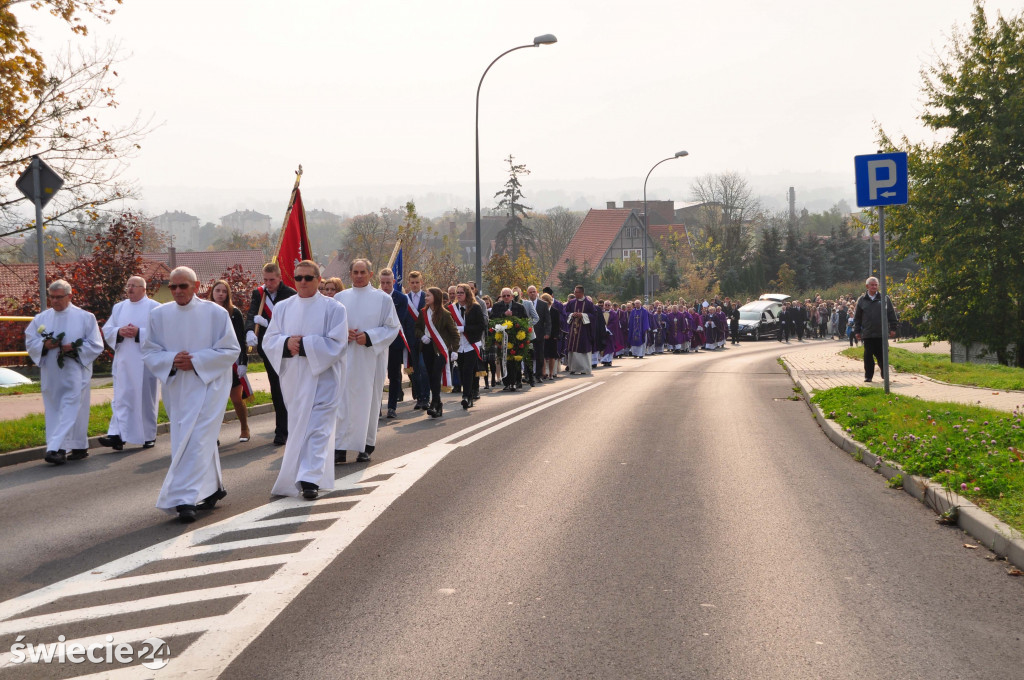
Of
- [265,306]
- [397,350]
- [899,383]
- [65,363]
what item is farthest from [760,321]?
[65,363]

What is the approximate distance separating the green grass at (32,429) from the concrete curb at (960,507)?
7.38 m

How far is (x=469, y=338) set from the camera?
626 inches

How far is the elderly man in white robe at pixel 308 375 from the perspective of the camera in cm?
818

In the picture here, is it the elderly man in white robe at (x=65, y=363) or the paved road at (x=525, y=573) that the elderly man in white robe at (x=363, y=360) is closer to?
the paved road at (x=525, y=573)

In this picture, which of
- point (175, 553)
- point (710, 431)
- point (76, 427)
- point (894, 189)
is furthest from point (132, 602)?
point (894, 189)

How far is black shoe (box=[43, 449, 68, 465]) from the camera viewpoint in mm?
10898

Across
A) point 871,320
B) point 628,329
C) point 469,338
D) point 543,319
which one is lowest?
point 628,329

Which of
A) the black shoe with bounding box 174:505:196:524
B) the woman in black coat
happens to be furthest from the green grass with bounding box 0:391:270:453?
the black shoe with bounding box 174:505:196:524

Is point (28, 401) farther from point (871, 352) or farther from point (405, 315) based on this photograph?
point (871, 352)

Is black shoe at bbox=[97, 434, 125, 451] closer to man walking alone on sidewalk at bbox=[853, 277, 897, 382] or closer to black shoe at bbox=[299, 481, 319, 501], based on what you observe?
black shoe at bbox=[299, 481, 319, 501]

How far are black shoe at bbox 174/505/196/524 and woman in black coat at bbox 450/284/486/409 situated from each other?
8623 millimetres

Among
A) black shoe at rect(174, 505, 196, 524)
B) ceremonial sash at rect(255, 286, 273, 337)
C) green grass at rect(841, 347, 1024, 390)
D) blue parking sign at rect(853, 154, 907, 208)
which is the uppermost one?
blue parking sign at rect(853, 154, 907, 208)

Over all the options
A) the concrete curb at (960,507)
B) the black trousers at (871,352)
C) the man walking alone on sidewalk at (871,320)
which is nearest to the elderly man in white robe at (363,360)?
the concrete curb at (960,507)

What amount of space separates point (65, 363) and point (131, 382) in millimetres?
818
